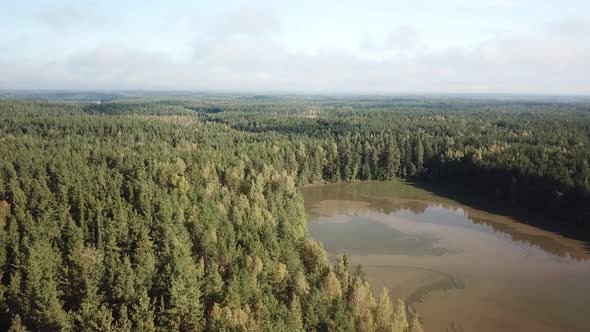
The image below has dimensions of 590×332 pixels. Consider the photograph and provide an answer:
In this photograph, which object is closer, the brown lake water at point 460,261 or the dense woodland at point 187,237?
the dense woodland at point 187,237

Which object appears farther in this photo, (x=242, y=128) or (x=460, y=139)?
(x=242, y=128)

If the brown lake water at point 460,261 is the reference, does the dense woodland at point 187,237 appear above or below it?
above

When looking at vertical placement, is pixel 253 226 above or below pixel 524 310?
above

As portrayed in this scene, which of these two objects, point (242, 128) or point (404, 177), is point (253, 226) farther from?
point (242, 128)

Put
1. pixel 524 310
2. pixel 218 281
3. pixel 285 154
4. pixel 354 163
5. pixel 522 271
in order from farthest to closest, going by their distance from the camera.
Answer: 1. pixel 354 163
2. pixel 285 154
3. pixel 522 271
4. pixel 524 310
5. pixel 218 281

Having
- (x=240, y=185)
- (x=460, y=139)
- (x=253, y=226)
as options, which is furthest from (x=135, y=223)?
(x=460, y=139)

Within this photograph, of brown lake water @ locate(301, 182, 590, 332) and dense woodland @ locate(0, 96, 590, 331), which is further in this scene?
Answer: brown lake water @ locate(301, 182, 590, 332)

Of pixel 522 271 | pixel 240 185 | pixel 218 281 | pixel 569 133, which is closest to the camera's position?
pixel 218 281

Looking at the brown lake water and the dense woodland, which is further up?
the dense woodland
